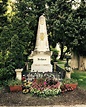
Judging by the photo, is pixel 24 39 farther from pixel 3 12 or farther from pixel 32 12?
pixel 3 12

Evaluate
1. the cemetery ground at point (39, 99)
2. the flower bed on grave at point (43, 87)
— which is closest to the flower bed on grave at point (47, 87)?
the flower bed on grave at point (43, 87)

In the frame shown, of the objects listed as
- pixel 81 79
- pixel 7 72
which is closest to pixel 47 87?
pixel 7 72

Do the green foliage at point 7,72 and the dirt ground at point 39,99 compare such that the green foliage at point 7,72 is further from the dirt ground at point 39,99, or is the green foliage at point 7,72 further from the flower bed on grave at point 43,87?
the dirt ground at point 39,99

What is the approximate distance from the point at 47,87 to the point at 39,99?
1231 millimetres

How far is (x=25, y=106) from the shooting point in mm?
10414

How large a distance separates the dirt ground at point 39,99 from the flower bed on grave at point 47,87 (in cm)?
38

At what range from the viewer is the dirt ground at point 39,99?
35.5ft

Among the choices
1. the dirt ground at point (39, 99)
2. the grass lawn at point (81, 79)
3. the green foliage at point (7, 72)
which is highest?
the green foliage at point (7, 72)

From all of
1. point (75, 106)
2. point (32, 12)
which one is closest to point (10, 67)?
point (75, 106)

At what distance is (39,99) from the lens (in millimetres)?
11500

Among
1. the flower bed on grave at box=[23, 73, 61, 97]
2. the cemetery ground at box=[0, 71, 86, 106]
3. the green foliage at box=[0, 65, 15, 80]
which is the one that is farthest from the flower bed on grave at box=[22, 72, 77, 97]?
the green foliage at box=[0, 65, 15, 80]

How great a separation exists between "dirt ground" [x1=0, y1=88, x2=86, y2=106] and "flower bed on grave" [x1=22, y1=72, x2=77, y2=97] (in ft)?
1.23

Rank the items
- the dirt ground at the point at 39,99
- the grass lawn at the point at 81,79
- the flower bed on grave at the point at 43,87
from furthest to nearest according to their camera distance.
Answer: the grass lawn at the point at 81,79 → the flower bed on grave at the point at 43,87 → the dirt ground at the point at 39,99

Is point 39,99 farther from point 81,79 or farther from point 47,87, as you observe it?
point 81,79
